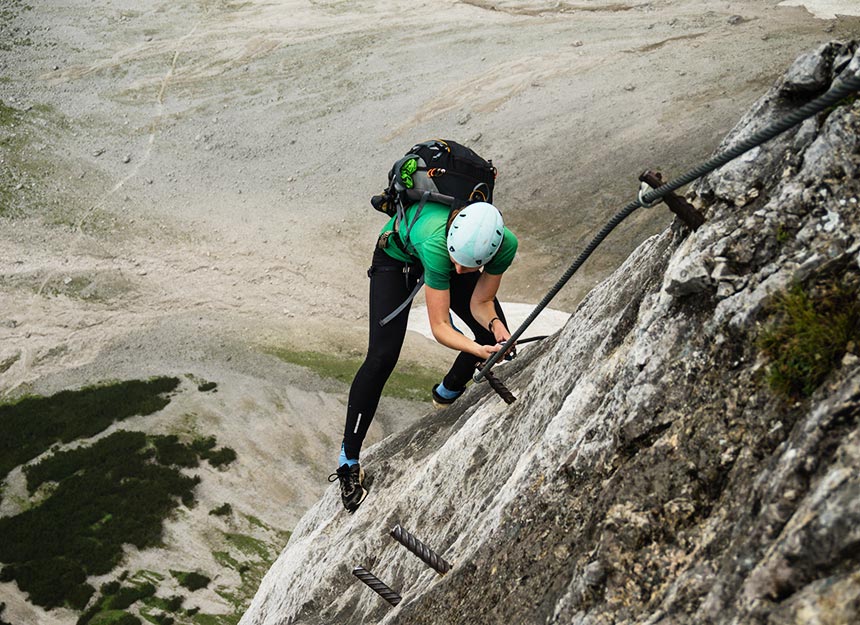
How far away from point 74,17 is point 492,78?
30.1 m

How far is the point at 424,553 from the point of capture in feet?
26.2

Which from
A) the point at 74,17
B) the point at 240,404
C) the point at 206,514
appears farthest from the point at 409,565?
the point at 74,17

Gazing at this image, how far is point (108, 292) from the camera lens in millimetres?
35938

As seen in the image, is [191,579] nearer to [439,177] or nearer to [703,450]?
[439,177]

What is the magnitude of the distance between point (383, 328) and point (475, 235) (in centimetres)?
246

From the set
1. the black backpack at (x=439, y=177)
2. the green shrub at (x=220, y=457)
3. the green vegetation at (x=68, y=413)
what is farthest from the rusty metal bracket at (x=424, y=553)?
the green vegetation at (x=68, y=413)

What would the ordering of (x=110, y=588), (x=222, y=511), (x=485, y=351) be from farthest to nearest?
(x=222, y=511) → (x=110, y=588) → (x=485, y=351)

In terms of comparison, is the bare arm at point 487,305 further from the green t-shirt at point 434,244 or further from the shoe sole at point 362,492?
the shoe sole at point 362,492

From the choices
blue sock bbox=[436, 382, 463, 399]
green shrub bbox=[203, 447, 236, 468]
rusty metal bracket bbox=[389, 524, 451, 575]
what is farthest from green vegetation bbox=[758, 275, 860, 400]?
green shrub bbox=[203, 447, 236, 468]


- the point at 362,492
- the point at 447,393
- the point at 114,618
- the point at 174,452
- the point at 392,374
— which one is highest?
the point at 447,393

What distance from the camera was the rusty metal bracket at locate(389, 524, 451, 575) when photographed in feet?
25.6

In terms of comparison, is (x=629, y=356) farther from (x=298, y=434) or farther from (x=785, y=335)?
(x=298, y=434)

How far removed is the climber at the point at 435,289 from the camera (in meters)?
9.58

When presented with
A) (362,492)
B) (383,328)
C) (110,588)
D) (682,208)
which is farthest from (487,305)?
(110,588)
